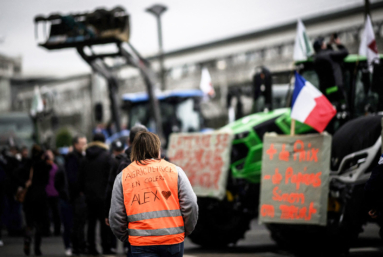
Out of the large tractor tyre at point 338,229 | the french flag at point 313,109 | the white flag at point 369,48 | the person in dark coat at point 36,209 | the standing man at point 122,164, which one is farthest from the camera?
the person in dark coat at point 36,209

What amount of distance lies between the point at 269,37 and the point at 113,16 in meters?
25.8

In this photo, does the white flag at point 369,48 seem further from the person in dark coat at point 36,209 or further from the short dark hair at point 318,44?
the person in dark coat at point 36,209

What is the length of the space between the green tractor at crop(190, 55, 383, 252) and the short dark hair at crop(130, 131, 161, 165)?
376 cm

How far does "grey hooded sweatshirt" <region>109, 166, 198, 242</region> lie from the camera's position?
4387mm

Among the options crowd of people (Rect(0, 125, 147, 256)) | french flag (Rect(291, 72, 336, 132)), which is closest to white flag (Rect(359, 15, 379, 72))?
french flag (Rect(291, 72, 336, 132))

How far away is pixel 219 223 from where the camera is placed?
33.0 feet

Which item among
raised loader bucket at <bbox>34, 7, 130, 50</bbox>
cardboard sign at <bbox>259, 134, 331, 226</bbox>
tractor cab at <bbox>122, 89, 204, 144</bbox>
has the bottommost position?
cardboard sign at <bbox>259, 134, 331, 226</bbox>

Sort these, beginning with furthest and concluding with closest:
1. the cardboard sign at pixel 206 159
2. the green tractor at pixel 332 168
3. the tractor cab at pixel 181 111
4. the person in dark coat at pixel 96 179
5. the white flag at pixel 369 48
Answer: the tractor cab at pixel 181 111
the cardboard sign at pixel 206 159
the white flag at pixel 369 48
the person in dark coat at pixel 96 179
the green tractor at pixel 332 168

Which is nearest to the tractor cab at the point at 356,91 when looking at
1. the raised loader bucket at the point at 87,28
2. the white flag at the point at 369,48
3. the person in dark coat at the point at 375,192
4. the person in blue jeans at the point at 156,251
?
the white flag at the point at 369,48

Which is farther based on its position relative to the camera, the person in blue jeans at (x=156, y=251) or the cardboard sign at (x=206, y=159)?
the cardboard sign at (x=206, y=159)

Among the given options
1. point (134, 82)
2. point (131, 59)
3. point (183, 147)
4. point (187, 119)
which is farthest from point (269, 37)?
point (183, 147)

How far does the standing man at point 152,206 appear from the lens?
429cm

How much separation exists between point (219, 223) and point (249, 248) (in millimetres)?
763

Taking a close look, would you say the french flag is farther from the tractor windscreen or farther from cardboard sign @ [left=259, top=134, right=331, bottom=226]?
the tractor windscreen
